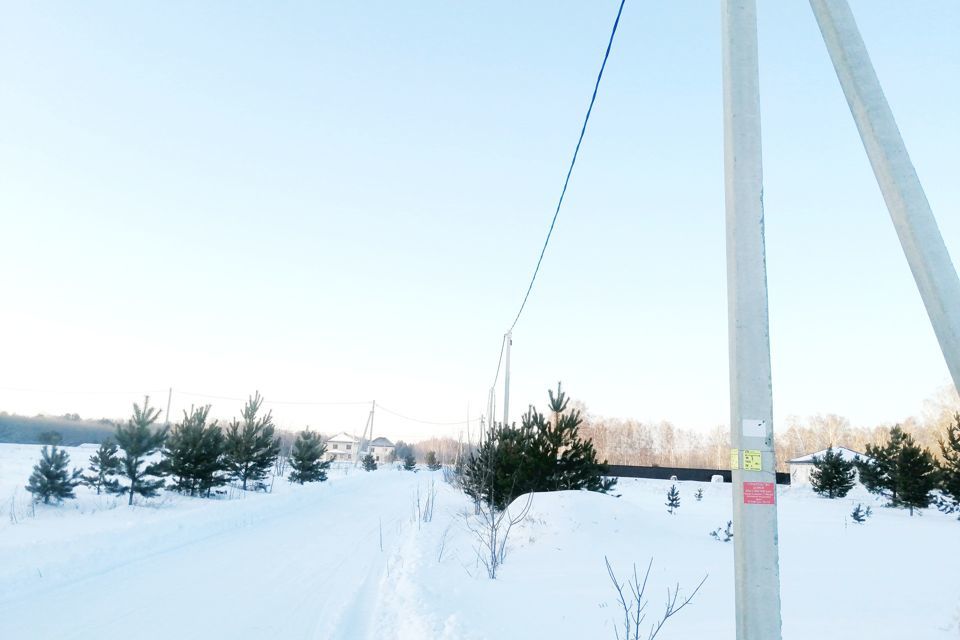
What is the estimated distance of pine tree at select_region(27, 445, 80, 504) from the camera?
57.0ft

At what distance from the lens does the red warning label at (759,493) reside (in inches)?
124

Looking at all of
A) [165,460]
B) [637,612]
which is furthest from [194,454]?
[637,612]

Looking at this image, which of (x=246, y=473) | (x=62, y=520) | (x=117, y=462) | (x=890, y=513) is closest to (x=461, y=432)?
(x=246, y=473)

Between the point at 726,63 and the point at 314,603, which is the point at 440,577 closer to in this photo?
the point at 314,603

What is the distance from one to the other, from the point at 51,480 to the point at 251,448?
10822mm

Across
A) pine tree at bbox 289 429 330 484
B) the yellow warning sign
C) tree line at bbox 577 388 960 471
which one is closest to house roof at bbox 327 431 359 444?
tree line at bbox 577 388 960 471

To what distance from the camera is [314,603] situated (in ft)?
24.3

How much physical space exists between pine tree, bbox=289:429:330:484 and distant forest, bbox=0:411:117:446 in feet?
57.8

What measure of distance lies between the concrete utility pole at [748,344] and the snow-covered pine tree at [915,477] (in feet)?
113

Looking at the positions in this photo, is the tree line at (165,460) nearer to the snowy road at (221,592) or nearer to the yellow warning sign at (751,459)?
the snowy road at (221,592)

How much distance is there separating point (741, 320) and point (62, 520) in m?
18.3

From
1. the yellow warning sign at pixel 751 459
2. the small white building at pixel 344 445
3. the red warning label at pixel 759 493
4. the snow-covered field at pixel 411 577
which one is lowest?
the small white building at pixel 344 445

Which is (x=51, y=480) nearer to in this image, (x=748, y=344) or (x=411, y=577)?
(x=411, y=577)

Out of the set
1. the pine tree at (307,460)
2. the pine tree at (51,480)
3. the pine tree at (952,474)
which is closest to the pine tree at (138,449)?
the pine tree at (51,480)
